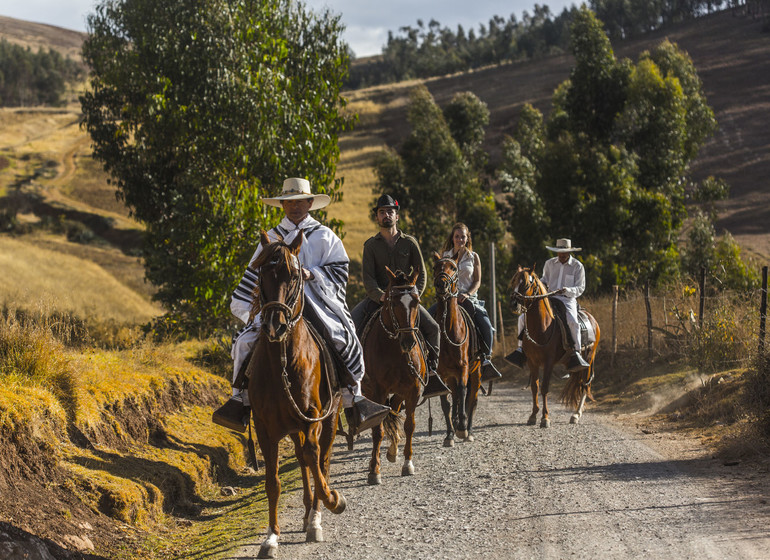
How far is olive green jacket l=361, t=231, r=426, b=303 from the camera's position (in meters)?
10.1

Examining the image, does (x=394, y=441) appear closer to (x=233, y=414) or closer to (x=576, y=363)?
(x=233, y=414)

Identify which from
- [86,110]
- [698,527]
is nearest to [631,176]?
[86,110]

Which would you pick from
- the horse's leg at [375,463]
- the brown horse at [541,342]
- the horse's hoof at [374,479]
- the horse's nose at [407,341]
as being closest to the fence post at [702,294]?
the brown horse at [541,342]

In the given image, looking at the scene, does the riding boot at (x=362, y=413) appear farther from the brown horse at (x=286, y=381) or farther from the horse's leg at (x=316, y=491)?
the horse's leg at (x=316, y=491)

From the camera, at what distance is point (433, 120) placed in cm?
5019

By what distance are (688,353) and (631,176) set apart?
19255 millimetres

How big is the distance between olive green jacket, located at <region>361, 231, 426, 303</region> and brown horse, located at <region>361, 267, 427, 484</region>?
0.32 m

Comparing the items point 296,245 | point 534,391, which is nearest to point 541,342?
point 534,391

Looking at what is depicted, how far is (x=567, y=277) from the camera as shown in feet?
46.5

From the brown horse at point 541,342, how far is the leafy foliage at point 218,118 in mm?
6820

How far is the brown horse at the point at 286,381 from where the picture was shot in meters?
6.49

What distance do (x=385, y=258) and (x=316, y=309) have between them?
9.01 ft

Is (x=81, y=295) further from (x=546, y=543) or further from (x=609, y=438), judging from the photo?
(x=546, y=543)

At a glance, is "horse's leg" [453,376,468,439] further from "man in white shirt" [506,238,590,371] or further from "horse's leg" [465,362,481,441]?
"man in white shirt" [506,238,590,371]
